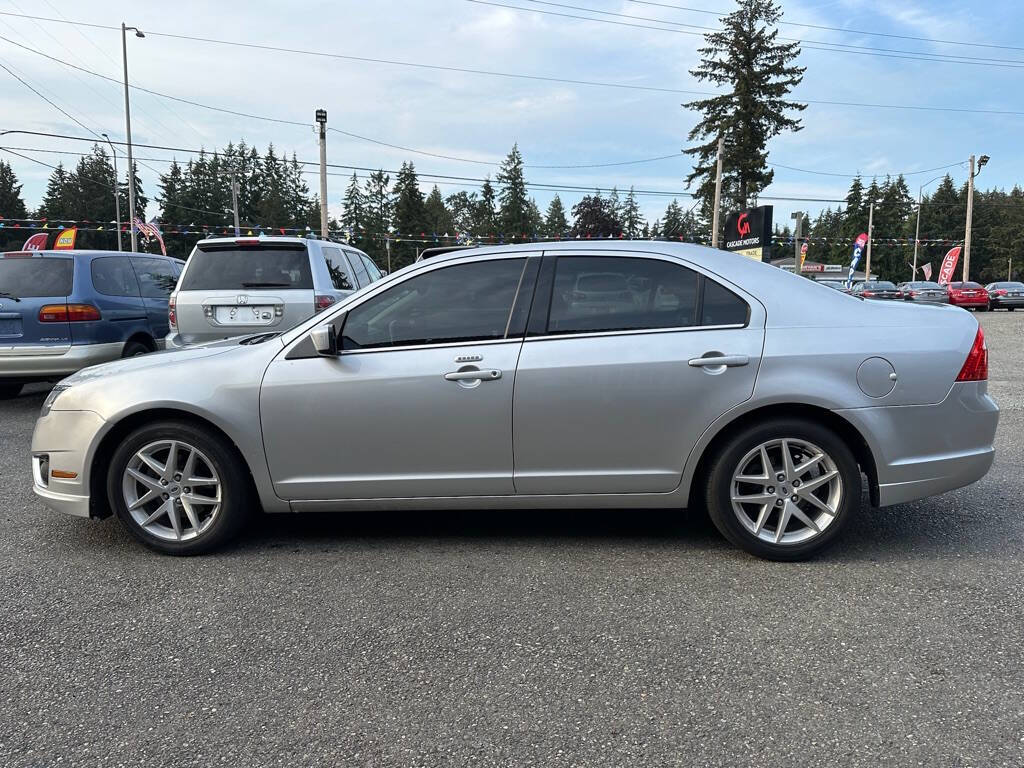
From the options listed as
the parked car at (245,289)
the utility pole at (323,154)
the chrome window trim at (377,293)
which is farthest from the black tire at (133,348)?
the utility pole at (323,154)

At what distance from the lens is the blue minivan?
7828 millimetres

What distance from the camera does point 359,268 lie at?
31.1 ft

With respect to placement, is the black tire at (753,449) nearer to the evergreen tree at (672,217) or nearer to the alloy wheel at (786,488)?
the alloy wheel at (786,488)

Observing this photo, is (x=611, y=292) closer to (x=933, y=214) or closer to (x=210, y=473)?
(x=210, y=473)

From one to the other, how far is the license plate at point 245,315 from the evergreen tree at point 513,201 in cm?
8183

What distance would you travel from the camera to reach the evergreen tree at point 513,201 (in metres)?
88.9

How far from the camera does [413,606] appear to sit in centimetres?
328

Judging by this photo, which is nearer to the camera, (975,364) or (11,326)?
(975,364)

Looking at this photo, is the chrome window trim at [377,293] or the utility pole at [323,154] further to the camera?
the utility pole at [323,154]

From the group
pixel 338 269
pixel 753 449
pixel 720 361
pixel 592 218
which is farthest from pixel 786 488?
pixel 592 218

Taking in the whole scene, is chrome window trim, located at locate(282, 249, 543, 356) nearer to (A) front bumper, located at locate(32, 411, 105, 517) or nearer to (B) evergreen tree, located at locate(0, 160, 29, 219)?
(A) front bumper, located at locate(32, 411, 105, 517)

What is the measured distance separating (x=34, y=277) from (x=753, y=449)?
786 cm

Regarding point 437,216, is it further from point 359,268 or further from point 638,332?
point 638,332

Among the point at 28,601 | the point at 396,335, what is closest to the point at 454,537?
the point at 396,335
